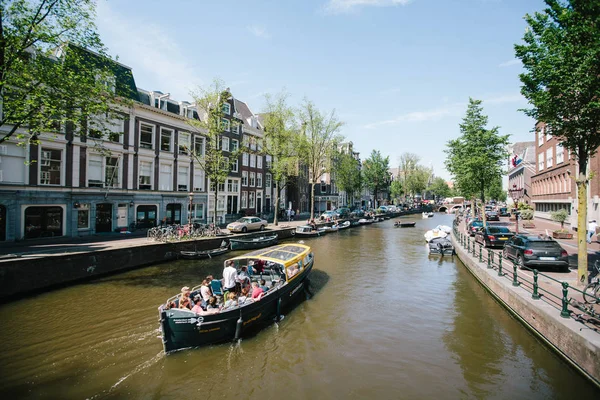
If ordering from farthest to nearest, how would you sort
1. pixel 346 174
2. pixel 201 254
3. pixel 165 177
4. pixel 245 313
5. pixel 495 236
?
pixel 346 174 → pixel 165 177 → pixel 201 254 → pixel 495 236 → pixel 245 313

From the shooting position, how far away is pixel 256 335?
11273 mm

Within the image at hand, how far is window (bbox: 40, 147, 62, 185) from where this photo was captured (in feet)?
79.4

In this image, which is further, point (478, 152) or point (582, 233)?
point (478, 152)

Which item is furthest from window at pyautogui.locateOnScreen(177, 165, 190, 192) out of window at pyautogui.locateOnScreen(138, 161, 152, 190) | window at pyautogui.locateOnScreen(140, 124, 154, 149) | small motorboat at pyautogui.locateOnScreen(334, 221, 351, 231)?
small motorboat at pyautogui.locateOnScreen(334, 221, 351, 231)

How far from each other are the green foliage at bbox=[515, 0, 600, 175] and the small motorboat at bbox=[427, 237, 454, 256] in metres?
14.9

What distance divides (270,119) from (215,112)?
10.3 metres

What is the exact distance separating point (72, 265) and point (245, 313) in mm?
11861

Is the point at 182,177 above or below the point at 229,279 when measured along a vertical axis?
above

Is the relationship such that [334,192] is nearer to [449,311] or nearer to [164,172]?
[164,172]

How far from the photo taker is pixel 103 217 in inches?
1111

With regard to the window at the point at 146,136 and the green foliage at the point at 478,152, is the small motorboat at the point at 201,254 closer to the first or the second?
the window at the point at 146,136

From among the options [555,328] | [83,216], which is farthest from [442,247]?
[83,216]

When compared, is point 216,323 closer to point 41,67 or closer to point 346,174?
point 41,67

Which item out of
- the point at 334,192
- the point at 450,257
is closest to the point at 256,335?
the point at 450,257
